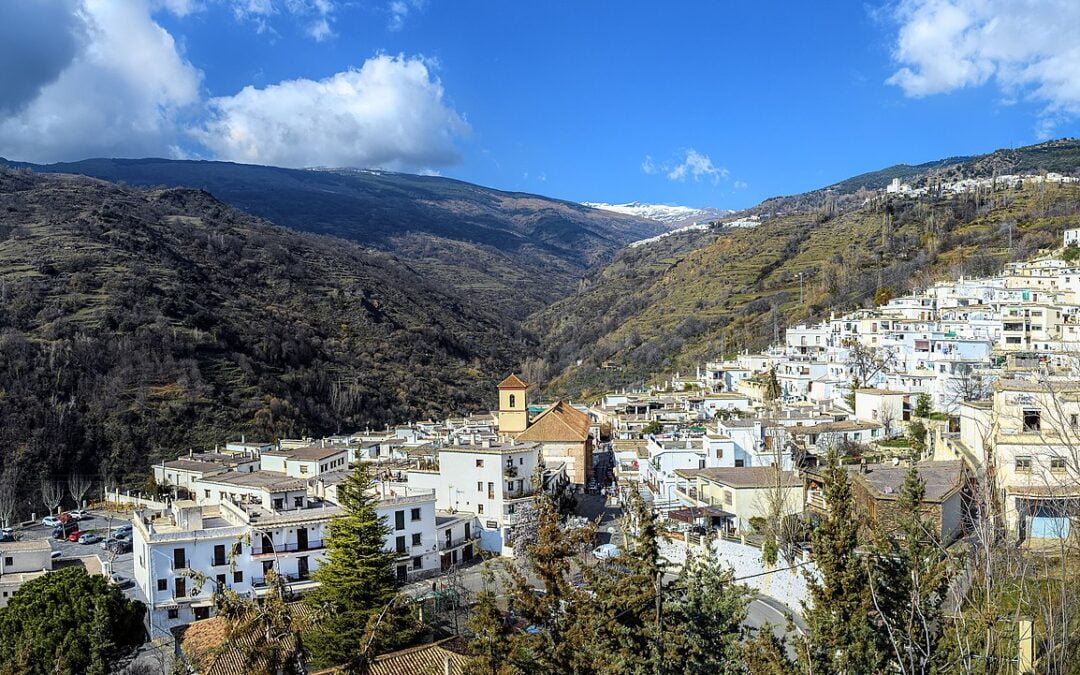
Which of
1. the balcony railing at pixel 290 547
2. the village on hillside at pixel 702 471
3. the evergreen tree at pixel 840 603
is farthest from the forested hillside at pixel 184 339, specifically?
the evergreen tree at pixel 840 603

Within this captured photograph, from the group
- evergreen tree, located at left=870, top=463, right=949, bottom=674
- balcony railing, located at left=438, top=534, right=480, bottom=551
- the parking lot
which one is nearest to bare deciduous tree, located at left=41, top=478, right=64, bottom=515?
the parking lot

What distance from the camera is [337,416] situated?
7469 centimetres

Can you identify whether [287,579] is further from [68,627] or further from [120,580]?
[68,627]

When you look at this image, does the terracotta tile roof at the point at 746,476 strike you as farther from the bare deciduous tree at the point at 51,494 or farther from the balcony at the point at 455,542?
the bare deciduous tree at the point at 51,494

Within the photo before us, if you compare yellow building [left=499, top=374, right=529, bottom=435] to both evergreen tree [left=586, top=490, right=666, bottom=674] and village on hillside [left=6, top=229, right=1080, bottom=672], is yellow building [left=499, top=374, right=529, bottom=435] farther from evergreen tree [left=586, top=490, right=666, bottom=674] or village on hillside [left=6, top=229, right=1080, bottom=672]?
evergreen tree [left=586, top=490, right=666, bottom=674]

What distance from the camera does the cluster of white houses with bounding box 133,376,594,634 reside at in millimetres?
25219

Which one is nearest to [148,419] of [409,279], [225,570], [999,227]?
[225,570]

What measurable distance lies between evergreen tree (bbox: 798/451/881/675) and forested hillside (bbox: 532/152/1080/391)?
178 feet

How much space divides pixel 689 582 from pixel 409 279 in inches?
5634

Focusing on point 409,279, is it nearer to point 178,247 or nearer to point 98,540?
point 178,247

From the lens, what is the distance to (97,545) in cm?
3562

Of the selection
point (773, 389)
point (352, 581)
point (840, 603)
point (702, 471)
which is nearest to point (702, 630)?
point (840, 603)

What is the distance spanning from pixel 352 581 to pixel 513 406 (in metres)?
26.3

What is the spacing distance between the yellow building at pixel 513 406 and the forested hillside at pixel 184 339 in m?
24.1
